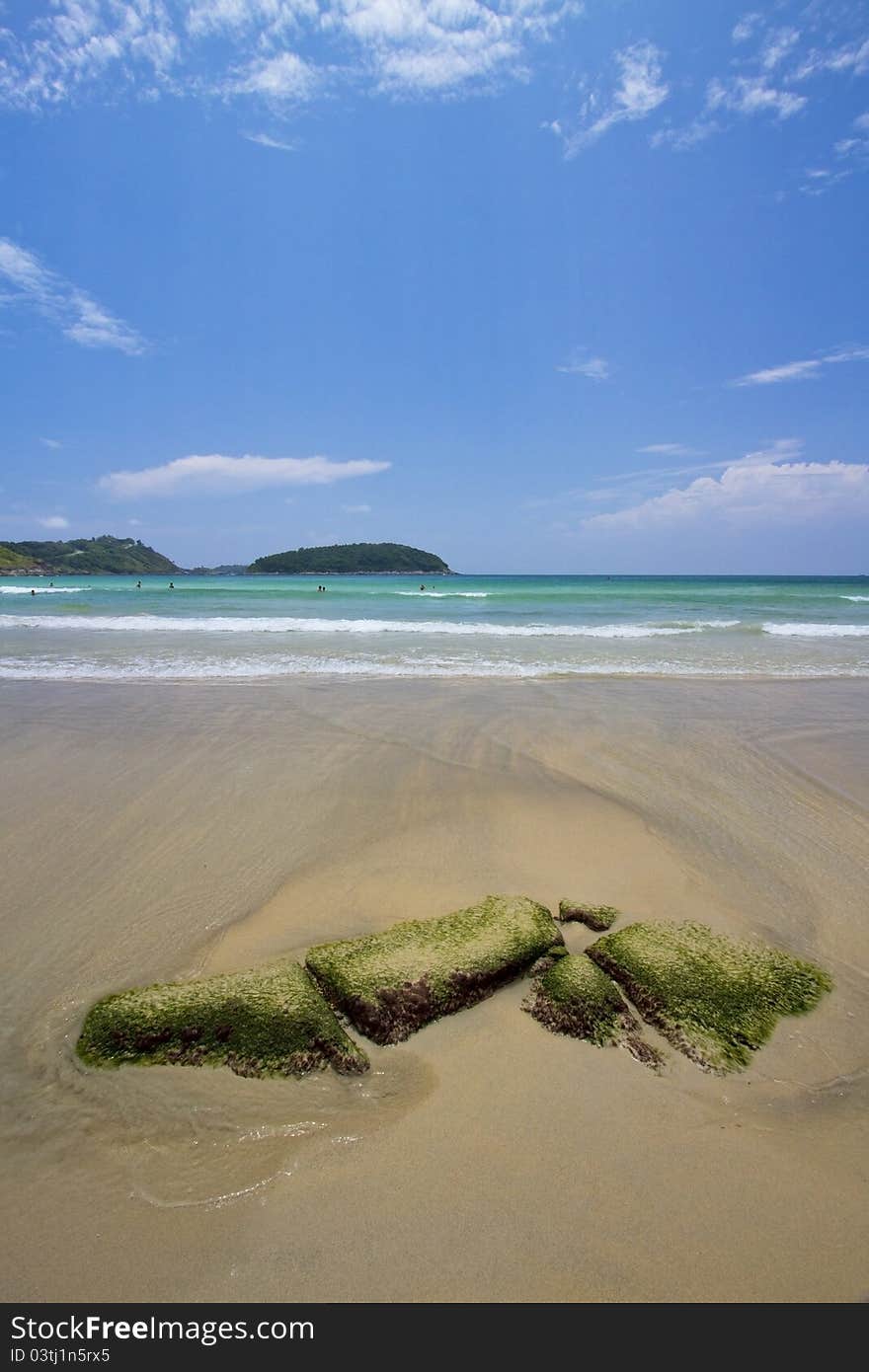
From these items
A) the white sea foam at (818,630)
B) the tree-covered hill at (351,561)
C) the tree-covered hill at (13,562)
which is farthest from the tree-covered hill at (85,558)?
the white sea foam at (818,630)

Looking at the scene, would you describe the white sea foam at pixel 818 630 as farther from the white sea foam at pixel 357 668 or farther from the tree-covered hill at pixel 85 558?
the tree-covered hill at pixel 85 558

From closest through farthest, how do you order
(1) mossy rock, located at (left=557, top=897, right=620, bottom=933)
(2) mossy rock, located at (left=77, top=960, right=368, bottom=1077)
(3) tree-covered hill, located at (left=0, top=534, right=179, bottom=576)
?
(2) mossy rock, located at (left=77, top=960, right=368, bottom=1077) → (1) mossy rock, located at (left=557, top=897, right=620, bottom=933) → (3) tree-covered hill, located at (left=0, top=534, right=179, bottom=576)

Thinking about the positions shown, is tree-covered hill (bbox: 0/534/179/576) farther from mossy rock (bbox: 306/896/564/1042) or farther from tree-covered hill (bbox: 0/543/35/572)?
mossy rock (bbox: 306/896/564/1042)

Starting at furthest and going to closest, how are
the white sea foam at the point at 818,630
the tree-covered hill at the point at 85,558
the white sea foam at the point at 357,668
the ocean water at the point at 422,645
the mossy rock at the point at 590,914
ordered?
1. the tree-covered hill at the point at 85,558
2. the white sea foam at the point at 818,630
3. the ocean water at the point at 422,645
4. the white sea foam at the point at 357,668
5. the mossy rock at the point at 590,914

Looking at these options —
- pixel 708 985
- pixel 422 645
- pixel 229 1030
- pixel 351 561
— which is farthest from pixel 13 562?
pixel 708 985

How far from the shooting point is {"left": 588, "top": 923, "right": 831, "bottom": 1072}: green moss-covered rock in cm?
282

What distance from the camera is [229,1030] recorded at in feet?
8.99

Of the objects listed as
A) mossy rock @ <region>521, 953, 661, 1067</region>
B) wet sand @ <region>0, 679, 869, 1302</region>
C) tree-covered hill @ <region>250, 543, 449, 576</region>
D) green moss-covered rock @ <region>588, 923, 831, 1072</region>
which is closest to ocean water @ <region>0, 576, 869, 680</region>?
wet sand @ <region>0, 679, 869, 1302</region>

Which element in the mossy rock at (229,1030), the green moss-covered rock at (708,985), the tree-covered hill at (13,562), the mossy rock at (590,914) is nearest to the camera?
the mossy rock at (229,1030)

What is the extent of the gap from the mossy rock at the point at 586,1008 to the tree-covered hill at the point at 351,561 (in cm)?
14188

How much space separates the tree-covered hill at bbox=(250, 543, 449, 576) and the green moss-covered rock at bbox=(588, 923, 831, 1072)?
141703 millimetres

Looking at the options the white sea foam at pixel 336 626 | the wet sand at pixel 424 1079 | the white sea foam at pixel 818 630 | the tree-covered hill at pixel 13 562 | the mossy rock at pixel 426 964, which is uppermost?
the tree-covered hill at pixel 13 562

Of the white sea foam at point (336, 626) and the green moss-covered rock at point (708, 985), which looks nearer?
the green moss-covered rock at point (708, 985)

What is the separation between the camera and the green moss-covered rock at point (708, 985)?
9.25 feet
